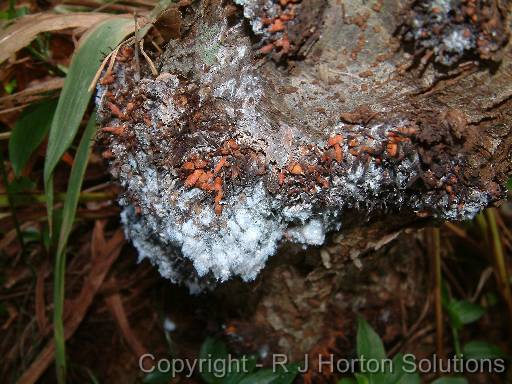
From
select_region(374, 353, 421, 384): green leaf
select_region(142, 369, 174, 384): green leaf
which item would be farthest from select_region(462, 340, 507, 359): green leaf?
select_region(142, 369, 174, 384): green leaf

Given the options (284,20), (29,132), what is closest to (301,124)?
(284,20)

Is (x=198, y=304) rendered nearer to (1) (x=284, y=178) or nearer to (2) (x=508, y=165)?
(1) (x=284, y=178)

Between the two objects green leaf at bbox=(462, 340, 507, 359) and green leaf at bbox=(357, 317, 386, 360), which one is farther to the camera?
green leaf at bbox=(462, 340, 507, 359)

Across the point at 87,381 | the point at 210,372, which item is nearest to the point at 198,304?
the point at 210,372

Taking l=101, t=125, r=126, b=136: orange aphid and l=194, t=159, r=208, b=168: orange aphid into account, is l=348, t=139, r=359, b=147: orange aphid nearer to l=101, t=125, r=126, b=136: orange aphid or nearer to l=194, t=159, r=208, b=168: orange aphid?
l=194, t=159, r=208, b=168: orange aphid

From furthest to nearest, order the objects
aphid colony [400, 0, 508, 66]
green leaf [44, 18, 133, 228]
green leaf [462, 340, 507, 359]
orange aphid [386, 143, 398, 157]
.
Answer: green leaf [462, 340, 507, 359], green leaf [44, 18, 133, 228], orange aphid [386, 143, 398, 157], aphid colony [400, 0, 508, 66]

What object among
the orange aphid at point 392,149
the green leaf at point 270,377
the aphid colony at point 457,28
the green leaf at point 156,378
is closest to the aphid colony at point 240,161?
the orange aphid at point 392,149

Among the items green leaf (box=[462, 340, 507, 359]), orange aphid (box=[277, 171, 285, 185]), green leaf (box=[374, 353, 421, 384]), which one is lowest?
green leaf (box=[462, 340, 507, 359])
